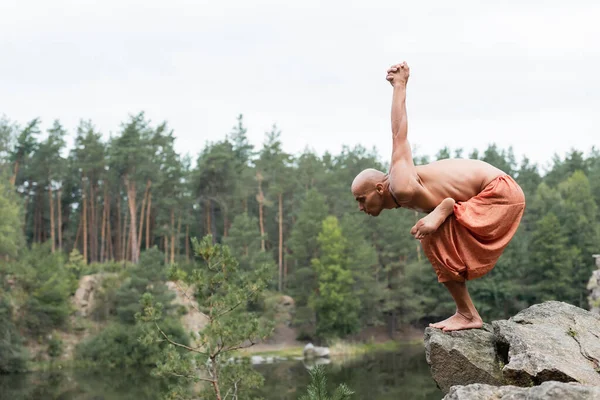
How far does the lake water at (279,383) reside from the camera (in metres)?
17.1

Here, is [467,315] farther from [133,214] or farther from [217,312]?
[133,214]

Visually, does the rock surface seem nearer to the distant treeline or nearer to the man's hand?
the distant treeline

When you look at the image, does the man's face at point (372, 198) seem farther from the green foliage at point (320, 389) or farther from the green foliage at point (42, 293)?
the green foliage at point (42, 293)

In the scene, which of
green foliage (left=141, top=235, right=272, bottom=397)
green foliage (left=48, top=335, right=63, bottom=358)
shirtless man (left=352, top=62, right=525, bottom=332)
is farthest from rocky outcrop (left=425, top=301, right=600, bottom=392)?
green foliage (left=48, top=335, right=63, bottom=358)

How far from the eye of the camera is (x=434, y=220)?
4320 millimetres

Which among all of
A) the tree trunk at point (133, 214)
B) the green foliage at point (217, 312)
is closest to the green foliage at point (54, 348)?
the tree trunk at point (133, 214)

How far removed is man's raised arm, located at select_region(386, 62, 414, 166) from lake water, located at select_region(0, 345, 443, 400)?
11.9 meters

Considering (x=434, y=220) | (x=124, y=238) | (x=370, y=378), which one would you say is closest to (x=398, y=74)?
→ (x=434, y=220)

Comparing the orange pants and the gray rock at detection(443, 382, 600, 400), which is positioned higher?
the orange pants

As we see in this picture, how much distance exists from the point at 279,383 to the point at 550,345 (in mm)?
15433

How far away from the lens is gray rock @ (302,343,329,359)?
2647 cm

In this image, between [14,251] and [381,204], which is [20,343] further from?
[381,204]

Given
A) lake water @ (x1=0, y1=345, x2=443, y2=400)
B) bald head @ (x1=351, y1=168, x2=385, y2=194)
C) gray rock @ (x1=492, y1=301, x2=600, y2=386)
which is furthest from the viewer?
lake water @ (x1=0, y1=345, x2=443, y2=400)

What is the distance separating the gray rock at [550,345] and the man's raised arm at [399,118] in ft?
4.08
